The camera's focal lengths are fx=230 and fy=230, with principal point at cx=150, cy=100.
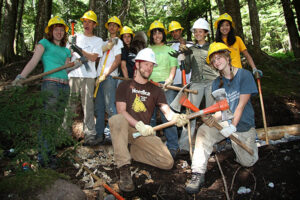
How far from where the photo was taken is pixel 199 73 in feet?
14.7

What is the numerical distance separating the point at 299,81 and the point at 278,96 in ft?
7.96

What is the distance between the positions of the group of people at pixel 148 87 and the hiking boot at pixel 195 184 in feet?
0.04

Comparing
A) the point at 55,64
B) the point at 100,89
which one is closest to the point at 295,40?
the point at 100,89

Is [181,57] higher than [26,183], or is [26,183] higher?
[181,57]

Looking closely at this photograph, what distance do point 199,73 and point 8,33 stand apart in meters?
9.53

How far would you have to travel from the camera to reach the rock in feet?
8.49

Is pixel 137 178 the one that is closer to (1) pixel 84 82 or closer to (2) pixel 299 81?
(1) pixel 84 82

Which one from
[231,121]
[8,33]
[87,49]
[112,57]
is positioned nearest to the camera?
[231,121]

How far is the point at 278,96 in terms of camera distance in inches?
259

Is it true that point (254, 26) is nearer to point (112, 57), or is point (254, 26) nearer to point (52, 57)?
point (112, 57)

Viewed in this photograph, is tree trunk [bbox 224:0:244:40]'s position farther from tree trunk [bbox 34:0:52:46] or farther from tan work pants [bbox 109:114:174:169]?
tree trunk [bbox 34:0:52:46]

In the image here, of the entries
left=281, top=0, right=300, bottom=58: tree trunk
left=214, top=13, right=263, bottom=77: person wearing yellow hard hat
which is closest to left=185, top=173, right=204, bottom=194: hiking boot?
left=214, top=13, right=263, bottom=77: person wearing yellow hard hat

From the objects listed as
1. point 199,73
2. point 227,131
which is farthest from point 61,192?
point 199,73

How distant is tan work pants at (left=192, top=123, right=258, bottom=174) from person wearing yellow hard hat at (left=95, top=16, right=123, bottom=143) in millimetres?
1909
